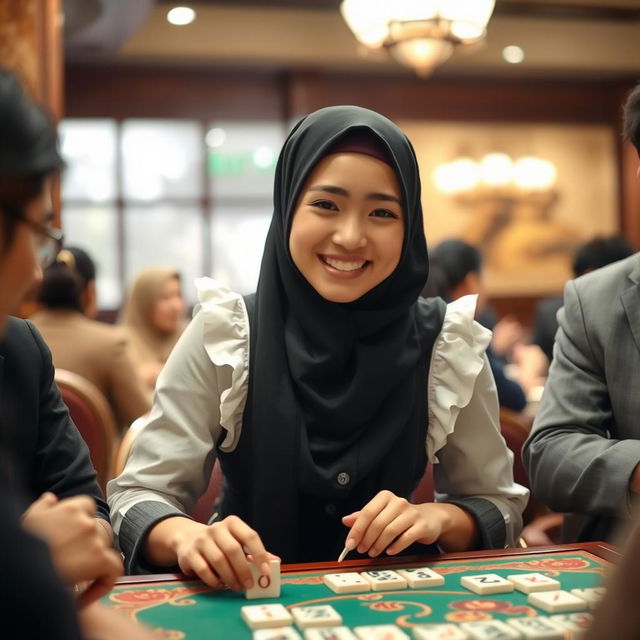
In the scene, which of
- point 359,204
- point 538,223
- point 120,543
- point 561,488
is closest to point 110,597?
point 120,543

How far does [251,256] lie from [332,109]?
7.33 metres

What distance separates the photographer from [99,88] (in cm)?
857

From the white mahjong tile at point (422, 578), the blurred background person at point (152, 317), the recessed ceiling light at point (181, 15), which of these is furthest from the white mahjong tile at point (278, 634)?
the recessed ceiling light at point (181, 15)

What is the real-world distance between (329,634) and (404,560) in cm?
37

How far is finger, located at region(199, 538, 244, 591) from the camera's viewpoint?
1248 millimetres

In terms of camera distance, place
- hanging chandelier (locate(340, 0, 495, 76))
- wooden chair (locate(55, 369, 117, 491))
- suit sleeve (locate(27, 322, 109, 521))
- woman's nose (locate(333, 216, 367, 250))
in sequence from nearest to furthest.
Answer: suit sleeve (locate(27, 322, 109, 521))
woman's nose (locate(333, 216, 367, 250))
wooden chair (locate(55, 369, 117, 491))
hanging chandelier (locate(340, 0, 495, 76))

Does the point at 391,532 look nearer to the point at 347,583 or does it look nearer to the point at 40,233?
the point at 347,583

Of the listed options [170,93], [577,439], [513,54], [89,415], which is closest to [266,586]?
[577,439]

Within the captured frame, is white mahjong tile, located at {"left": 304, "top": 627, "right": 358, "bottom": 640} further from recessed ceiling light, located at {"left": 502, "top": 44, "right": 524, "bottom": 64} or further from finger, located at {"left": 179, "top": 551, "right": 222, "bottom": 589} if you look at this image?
recessed ceiling light, located at {"left": 502, "top": 44, "right": 524, "bottom": 64}

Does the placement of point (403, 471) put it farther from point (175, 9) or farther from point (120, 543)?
point (175, 9)

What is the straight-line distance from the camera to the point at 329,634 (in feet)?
3.43

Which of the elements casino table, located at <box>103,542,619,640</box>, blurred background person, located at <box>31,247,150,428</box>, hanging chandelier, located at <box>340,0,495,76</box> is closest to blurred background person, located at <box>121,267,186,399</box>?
blurred background person, located at <box>31,247,150,428</box>

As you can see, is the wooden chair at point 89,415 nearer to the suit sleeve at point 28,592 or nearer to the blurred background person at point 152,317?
the suit sleeve at point 28,592

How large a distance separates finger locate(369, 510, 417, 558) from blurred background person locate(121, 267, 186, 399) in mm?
3749
